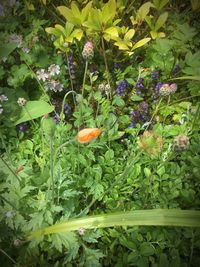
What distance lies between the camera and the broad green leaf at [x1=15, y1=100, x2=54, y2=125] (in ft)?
5.03

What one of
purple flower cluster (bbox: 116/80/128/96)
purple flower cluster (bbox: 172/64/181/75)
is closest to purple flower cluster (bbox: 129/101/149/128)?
purple flower cluster (bbox: 116/80/128/96)

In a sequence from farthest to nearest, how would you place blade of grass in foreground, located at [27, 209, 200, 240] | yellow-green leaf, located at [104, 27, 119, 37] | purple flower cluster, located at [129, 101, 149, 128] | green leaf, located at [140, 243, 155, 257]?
purple flower cluster, located at [129, 101, 149, 128], yellow-green leaf, located at [104, 27, 119, 37], green leaf, located at [140, 243, 155, 257], blade of grass in foreground, located at [27, 209, 200, 240]

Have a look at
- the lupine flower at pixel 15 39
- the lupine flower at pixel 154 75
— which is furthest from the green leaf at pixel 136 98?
the lupine flower at pixel 15 39

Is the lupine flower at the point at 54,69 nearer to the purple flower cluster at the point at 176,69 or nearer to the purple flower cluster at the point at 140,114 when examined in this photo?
the purple flower cluster at the point at 140,114

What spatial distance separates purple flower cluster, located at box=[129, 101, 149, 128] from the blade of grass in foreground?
0.65m

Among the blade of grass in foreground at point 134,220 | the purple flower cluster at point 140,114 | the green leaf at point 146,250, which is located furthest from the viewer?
the purple flower cluster at point 140,114

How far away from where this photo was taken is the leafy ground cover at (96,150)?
1.14 meters

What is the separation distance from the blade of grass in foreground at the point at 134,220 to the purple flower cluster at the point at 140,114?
2.14 ft

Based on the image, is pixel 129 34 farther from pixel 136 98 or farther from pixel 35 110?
pixel 35 110

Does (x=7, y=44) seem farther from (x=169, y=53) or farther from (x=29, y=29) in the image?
(x=169, y=53)

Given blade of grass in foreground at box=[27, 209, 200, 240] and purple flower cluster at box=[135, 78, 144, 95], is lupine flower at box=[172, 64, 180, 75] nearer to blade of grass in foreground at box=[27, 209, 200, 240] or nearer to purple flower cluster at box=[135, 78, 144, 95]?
purple flower cluster at box=[135, 78, 144, 95]

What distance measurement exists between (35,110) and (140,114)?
1.63ft

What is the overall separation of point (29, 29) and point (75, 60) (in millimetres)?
307

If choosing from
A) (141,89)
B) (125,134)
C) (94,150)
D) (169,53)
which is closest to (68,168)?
(94,150)
